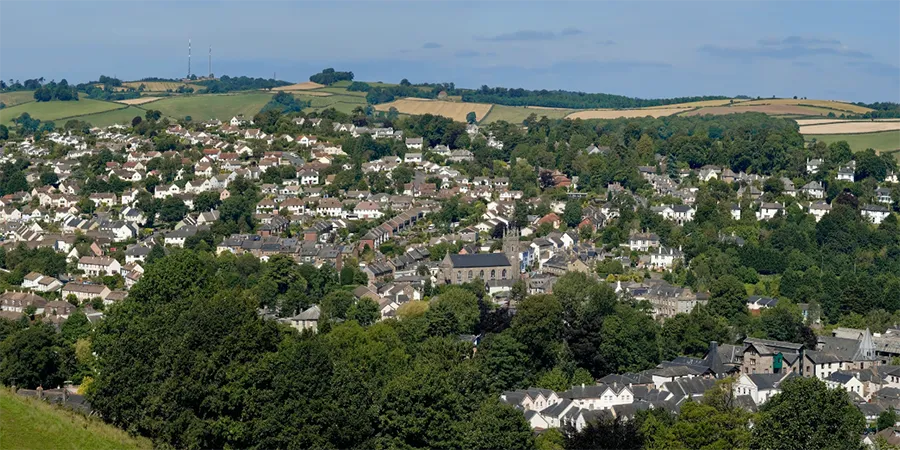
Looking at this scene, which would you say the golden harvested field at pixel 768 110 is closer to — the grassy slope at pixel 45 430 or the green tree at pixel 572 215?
the green tree at pixel 572 215

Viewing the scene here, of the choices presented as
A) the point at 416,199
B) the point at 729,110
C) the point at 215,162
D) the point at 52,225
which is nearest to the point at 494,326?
the point at 416,199

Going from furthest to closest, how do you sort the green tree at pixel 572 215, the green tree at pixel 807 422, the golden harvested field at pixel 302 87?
the golden harvested field at pixel 302 87
the green tree at pixel 572 215
the green tree at pixel 807 422

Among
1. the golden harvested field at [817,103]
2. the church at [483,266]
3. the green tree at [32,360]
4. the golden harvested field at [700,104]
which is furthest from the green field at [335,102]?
the green tree at [32,360]

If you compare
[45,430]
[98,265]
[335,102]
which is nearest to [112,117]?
[335,102]

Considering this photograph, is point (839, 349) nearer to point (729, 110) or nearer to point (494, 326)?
point (494, 326)

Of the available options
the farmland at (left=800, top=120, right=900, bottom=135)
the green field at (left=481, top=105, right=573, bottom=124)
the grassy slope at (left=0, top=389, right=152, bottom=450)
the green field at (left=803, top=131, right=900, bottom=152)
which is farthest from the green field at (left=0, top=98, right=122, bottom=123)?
the grassy slope at (left=0, top=389, right=152, bottom=450)

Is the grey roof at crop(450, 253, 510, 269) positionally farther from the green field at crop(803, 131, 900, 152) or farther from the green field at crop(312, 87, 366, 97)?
the green field at crop(312, 87, 366, 97)

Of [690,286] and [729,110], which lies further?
[729,110]
